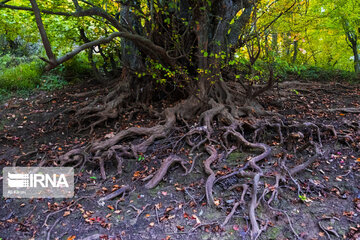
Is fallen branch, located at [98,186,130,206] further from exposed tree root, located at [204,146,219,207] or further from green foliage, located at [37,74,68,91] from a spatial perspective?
green foliage, located at [37,74,68,91]

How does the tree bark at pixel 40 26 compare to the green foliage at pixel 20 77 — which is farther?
the green foliage at pixel 20 77

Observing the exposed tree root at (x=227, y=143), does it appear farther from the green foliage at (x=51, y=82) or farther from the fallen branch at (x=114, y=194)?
the green foliage at (x=51, y=82)

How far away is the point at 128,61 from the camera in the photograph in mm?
8102

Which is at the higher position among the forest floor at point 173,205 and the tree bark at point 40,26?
the tree bark at point 40,26

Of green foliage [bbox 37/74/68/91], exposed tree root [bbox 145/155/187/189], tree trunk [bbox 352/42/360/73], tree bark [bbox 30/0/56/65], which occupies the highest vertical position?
tree trunk [bbox 352/42/360/73]

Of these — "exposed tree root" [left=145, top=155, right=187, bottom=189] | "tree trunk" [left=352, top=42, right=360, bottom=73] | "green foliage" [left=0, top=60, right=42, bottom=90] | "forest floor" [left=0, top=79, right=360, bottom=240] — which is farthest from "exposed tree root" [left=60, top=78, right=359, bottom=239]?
"tree trunk" [left=352, top=42, right=360, bottom=73]

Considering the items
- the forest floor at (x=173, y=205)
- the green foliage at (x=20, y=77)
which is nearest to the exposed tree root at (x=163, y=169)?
the forest floor at (x=173, y=205)

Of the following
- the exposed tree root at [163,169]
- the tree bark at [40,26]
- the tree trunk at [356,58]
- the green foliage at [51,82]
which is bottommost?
the exposed tree root at [163,169]

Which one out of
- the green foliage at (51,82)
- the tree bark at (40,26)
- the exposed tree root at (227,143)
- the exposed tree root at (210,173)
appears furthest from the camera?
the green foliage at (51,82)

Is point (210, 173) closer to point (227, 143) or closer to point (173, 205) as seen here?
point (173, 205)

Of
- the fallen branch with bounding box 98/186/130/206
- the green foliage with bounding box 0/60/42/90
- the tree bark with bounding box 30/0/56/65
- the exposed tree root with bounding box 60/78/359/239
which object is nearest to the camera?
the tree bark with bounding box 30/0/56/65

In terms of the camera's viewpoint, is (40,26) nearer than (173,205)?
Yes

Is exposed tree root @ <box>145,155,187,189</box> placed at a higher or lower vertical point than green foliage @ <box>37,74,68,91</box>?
lower

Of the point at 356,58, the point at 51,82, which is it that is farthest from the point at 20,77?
the point at 356,58
